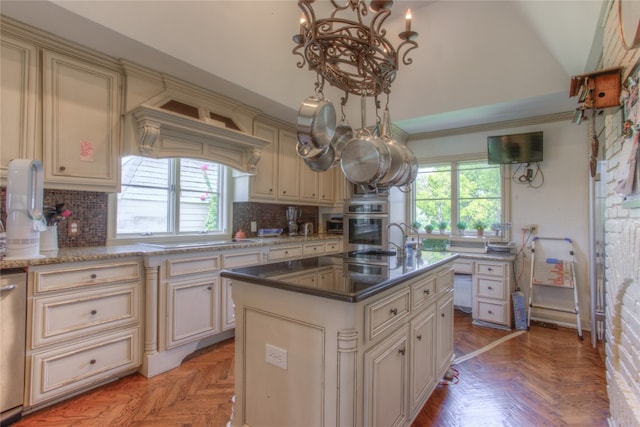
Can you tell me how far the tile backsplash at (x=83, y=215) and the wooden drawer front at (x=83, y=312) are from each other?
62 cm

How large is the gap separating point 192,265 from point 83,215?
96 cm

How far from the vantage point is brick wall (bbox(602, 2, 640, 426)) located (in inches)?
56.2

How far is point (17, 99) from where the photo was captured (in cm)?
209

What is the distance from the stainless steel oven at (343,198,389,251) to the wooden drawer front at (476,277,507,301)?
47.6 inches

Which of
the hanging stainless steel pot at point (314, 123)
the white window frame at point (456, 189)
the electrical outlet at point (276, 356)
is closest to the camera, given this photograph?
the electrical outlet at point (276, 356)

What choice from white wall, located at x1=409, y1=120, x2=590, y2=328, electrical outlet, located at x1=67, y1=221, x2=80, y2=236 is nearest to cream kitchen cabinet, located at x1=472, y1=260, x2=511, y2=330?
white wall, located at x1=409, y1=120, x2=590, y2=328

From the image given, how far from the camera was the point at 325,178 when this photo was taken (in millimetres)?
4754

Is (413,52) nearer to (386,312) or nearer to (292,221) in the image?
(292,221)

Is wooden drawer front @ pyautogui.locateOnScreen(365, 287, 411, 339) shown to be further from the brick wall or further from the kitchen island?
the brick wall

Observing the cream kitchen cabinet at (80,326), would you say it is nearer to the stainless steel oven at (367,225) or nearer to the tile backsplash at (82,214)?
the tile backsplash at (82,214)

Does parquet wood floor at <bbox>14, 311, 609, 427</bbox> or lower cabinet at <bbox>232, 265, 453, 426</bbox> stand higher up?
lower cabinet at <bbox>232, 265, 453, 426</bbox>

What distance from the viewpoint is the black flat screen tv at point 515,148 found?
12.5 ft

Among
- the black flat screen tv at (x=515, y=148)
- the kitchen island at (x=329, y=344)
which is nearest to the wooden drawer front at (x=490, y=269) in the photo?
the black flat screen tv at (x=515, y=148)

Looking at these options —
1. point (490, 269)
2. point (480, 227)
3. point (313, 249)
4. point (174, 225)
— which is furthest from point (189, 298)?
point (480, 227)
